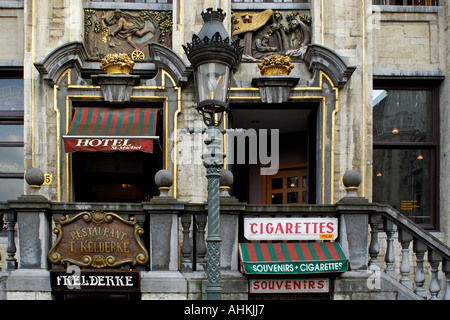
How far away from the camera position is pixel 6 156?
40.5ft

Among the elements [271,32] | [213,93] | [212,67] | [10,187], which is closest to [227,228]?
[213,93]

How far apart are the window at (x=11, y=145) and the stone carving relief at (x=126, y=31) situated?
2100 mm

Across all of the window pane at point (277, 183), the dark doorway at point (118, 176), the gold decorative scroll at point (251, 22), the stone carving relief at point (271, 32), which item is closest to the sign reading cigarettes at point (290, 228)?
the stone carving relief at point (271, 32)

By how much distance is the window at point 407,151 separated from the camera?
12555 mm

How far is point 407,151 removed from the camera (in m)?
12.7

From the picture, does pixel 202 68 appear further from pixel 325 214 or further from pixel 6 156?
pixel 6 156

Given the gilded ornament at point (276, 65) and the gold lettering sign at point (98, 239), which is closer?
the gold lettering sign at point (98, 239)

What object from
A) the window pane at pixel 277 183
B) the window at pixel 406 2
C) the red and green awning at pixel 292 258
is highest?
the window at pixel 406 2

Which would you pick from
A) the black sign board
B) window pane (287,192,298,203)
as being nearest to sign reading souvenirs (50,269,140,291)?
the black sign board

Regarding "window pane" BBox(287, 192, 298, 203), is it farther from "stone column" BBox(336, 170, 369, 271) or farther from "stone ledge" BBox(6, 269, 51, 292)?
"stone ledge" BBox(6, 269, 51, 292)

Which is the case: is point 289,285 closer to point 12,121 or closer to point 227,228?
point 227,228

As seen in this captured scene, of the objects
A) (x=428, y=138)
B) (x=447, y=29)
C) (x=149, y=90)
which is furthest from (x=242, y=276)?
(x=447, y=29)

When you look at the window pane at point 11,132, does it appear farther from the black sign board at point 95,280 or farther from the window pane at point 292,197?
the window pane at point 292,197

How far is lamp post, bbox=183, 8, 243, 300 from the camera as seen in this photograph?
24.1 feet
